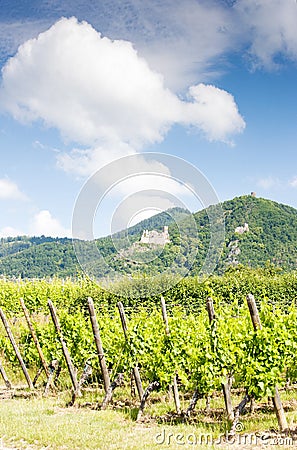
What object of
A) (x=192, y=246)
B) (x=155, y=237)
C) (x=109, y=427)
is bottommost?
(x=109, y=427)

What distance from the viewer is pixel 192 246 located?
11.7 m

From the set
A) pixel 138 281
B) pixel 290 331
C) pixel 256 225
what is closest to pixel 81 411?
pixel 290 331

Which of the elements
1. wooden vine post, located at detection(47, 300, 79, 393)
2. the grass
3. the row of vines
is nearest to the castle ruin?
the row of vines

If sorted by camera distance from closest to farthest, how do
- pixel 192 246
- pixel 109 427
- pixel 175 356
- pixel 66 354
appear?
pixel 109 427 < pixel 175 356 < pixel 66 354 < pixel 192 246

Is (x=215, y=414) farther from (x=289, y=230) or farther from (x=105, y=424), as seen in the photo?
(x=289, y=230)

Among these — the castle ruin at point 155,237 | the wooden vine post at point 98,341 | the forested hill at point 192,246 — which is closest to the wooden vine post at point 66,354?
the wooden vine post at point 98,341

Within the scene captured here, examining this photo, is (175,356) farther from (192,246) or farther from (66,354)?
(192,246)

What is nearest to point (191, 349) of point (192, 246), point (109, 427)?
point (109, 427)

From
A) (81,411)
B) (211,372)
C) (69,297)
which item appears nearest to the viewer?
(211,372)

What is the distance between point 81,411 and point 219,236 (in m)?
4.93

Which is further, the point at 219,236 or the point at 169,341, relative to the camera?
the point at 219,236

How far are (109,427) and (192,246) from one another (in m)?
5.95

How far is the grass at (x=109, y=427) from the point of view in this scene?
5.72 m

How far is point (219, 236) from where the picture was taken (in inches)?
425
